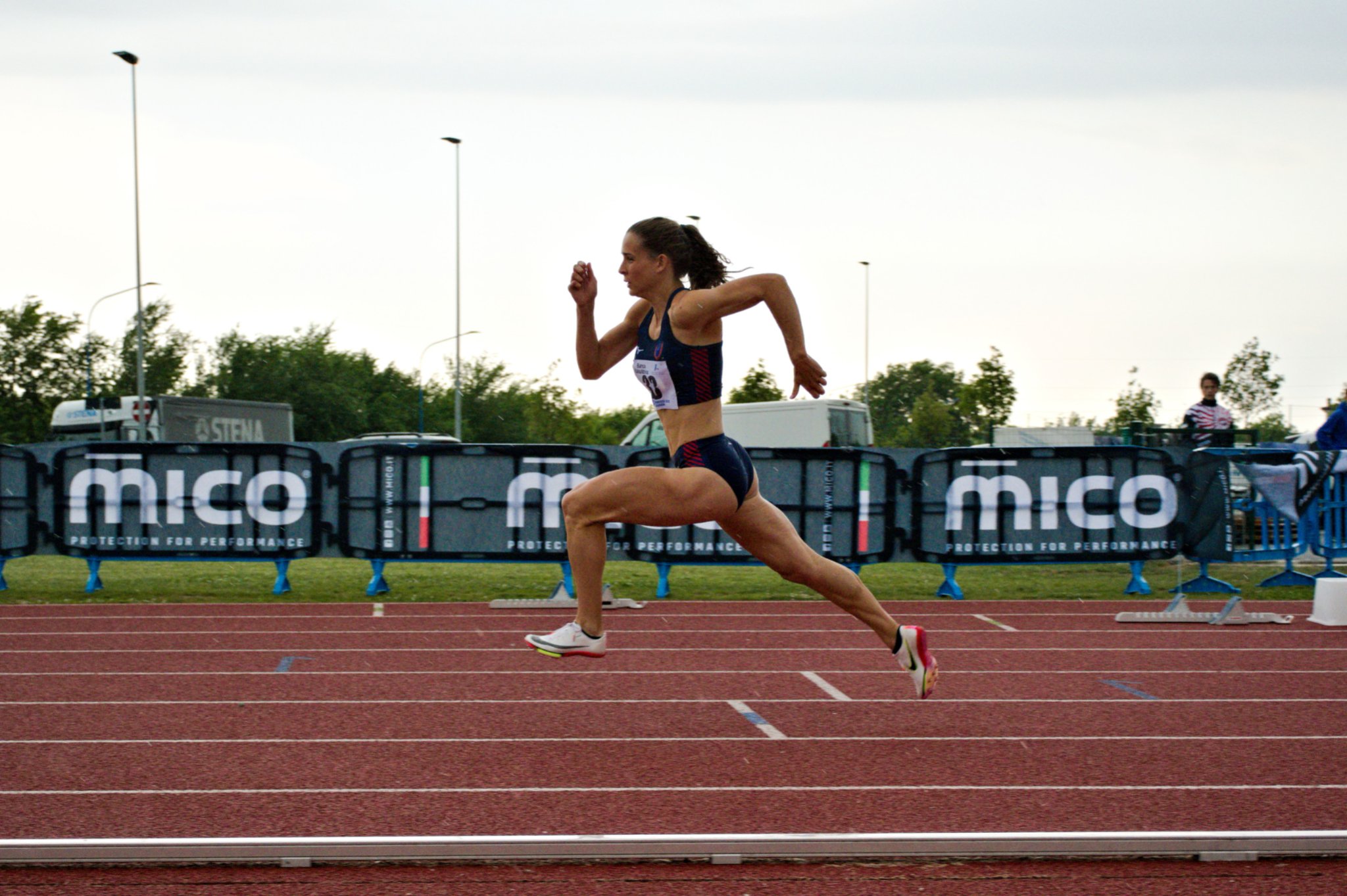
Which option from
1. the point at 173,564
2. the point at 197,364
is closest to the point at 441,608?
the point at 173,564

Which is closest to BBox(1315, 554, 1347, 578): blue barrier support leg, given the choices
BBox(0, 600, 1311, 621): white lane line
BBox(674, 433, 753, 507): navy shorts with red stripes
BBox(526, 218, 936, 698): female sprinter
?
BBox(0, 600, 1311, 621): white lane line

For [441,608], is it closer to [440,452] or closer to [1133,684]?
[440,452]

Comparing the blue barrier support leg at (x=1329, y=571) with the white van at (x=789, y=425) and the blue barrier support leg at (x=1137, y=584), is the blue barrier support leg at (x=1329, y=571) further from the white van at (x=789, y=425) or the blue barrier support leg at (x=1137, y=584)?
the white van at (x=789, y=425)

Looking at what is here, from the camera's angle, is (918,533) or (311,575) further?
(311,575)

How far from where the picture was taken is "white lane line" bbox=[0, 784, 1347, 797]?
479 centimetres

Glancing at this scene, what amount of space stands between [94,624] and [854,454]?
22.8 ft

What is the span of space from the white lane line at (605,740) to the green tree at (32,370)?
6028 centimetres

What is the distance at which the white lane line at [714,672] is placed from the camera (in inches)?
316

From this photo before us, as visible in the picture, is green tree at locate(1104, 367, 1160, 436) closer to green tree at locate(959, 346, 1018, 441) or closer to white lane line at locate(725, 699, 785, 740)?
green tree at locate(959, 346, 1018, 441)

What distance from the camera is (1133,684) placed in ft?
25.3

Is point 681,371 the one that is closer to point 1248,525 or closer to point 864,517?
point 864,517

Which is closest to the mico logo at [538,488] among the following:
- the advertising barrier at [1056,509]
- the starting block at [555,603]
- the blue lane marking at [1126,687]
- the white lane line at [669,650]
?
the starting block at [555,603]

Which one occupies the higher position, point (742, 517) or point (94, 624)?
point (742, 517)

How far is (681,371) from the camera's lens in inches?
204
